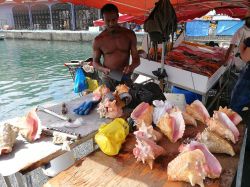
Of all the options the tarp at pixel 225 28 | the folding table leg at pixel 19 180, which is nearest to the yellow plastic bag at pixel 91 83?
the folding table leg at pixel 19 180

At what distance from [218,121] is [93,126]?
1.10 metres

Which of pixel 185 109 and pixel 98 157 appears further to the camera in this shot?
pixel 185 109

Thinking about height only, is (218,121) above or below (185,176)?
above

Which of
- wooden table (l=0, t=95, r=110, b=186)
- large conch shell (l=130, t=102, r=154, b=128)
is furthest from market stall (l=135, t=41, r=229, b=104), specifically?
wooden table (l=0, t=95, r=110, b=186)

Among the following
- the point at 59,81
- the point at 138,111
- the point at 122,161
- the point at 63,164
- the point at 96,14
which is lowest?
the point at 59,81

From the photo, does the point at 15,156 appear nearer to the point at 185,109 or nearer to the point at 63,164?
the point at 63,164

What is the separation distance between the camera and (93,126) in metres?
2.35

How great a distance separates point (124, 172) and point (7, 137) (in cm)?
95

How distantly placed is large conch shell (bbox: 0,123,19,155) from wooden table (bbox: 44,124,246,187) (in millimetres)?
512

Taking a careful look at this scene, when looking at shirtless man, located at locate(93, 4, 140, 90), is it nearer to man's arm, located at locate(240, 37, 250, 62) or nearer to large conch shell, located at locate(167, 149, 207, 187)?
man's arm, located at locate(240, 37, 250, 62)

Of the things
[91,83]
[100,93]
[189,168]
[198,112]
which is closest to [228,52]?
[198,112]

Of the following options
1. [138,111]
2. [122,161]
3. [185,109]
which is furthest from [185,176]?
[185,109]

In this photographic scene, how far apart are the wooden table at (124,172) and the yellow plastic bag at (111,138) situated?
0.17 feet

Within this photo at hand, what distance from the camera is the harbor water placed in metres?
9.63
